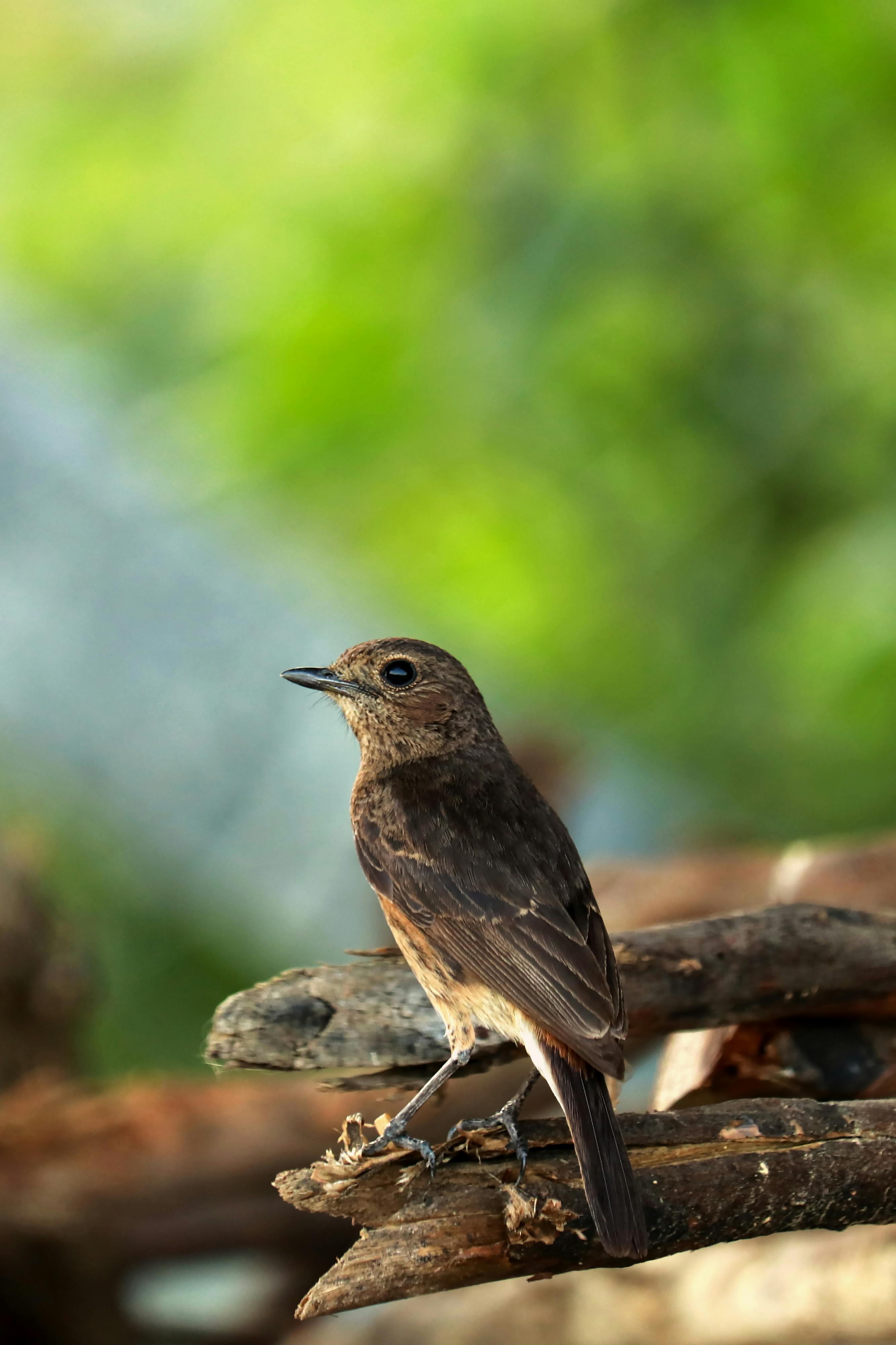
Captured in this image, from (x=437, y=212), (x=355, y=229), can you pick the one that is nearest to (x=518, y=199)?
(x=437, y=212)

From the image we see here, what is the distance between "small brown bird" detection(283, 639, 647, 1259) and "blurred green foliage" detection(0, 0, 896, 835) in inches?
135

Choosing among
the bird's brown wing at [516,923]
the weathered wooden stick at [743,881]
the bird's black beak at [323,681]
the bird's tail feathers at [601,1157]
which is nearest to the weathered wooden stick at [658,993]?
the bird's brown wing at [516,923]

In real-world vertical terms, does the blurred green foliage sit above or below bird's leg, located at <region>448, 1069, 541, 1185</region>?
above

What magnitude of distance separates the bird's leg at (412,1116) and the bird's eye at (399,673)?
813 millimetres

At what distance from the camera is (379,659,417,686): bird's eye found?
3.05m

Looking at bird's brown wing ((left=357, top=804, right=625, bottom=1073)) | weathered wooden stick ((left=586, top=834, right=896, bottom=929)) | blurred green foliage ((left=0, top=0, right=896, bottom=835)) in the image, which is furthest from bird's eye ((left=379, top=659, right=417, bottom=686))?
blurred green foliage ((left=0, top=0, right=896, bottom=835))

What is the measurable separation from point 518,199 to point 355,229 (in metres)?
0.94

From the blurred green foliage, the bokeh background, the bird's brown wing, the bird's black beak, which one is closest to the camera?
the bird's brown wing

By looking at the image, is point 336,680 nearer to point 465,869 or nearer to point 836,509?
point 465,869

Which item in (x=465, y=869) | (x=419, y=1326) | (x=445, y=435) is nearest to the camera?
(x=465, y=869)

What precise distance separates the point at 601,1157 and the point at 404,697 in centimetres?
118

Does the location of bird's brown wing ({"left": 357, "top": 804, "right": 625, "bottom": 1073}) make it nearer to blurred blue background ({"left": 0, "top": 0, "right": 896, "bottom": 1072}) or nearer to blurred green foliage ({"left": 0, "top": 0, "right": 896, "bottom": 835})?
blurred blue background ({"left": 0, "top": 0, "right": 896, "bottom": 1072})

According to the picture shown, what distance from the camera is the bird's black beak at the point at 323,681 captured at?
3002mm

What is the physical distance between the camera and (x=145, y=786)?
19.8 ft
